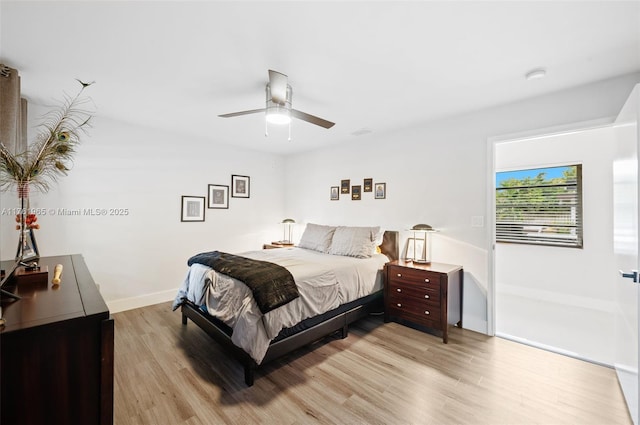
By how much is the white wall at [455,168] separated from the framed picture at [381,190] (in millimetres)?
63

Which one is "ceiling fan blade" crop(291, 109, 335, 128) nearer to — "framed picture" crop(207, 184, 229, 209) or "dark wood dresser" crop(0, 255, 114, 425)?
"dark wood dresser" crop(0, 255, 114, 425)

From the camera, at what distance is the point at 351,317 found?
10.1ft

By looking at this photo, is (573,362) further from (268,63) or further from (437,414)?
(268,63)

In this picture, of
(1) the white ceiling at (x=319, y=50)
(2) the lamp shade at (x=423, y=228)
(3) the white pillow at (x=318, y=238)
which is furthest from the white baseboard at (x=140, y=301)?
(2) the lamp shade at (x=423, y=228)

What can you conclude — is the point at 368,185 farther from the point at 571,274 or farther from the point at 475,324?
the point at 571,274

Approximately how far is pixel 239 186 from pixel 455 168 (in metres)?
3.48

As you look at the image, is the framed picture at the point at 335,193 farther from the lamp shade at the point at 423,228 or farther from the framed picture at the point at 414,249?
the lamp shade at the point at 423,228

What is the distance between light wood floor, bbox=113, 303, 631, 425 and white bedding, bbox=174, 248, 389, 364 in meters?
0.40

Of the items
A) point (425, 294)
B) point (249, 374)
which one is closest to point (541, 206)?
point (425, 294)

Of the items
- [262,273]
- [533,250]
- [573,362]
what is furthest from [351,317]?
[533,250]

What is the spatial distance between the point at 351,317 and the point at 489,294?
155 centimetres

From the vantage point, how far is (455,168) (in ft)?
11.2

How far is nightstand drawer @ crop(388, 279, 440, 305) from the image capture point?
2988 mm

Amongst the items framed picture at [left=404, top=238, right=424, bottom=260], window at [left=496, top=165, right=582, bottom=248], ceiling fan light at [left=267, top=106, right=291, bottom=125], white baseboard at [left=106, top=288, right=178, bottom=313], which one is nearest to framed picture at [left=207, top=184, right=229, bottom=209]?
white baseboard at [left=106, top=288, right=178, bottom=313]
